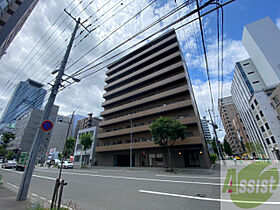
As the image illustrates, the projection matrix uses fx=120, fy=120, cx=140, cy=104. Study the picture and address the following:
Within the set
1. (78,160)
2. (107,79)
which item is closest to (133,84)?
(107,79)

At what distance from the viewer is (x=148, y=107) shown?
2925 centimetres

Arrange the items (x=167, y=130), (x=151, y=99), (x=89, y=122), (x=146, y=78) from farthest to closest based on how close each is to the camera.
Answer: (x=89, y=122)
(x=146, y=78)
(x=151, y=99)
(x=167, y=130)

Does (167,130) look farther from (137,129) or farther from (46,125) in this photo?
(46,125)

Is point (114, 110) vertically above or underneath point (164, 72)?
underneath

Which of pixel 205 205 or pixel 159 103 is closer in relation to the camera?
pixel 205 205

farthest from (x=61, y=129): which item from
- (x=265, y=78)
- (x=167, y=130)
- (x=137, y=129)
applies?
(x=265, y=78)

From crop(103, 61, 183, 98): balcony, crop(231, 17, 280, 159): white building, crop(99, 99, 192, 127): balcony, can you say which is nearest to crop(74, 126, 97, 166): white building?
crop(99, 99, 192, 127): balcony

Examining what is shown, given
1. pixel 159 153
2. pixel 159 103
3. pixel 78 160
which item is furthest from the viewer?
pixel 78 160

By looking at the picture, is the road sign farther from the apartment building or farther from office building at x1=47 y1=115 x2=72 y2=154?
the apartment building

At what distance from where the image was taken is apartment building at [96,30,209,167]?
22516 mm

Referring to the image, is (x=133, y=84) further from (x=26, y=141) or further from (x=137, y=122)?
(x=26, y=141)

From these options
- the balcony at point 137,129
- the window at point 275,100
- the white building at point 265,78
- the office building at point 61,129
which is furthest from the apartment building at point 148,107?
the white building at point 265,78

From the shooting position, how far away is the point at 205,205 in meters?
4.54

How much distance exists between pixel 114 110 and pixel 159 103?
13023 millimetres
